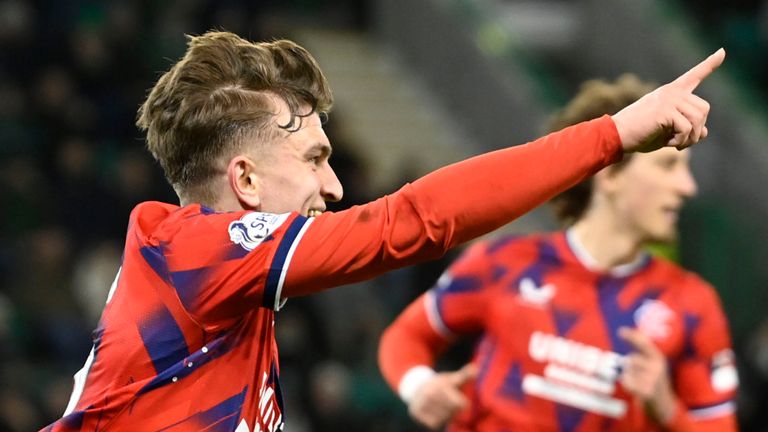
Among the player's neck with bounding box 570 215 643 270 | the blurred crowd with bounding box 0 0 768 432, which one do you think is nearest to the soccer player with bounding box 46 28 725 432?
the player's neck with bounding box 570 215 643 270

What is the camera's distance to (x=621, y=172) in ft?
15.2

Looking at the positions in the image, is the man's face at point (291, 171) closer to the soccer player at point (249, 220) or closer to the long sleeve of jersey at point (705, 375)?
the soccer player at point (249, 220)

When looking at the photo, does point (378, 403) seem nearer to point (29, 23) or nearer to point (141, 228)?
point (29, 23)

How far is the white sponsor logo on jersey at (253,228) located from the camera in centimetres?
269

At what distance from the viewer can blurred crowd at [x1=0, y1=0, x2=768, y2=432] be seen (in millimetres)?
8219

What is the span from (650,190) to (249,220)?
2.23 meters

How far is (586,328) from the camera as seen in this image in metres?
4.46

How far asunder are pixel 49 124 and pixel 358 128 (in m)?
4.24

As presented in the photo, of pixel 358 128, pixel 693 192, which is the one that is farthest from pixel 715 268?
pixel 693 192

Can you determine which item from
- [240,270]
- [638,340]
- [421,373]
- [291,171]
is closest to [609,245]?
[638,340]

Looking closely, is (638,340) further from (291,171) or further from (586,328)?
(291,171)

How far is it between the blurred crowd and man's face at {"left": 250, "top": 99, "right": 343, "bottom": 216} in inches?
189

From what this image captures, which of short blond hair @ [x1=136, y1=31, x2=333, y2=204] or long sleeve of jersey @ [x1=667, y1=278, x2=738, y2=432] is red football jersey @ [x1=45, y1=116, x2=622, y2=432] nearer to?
short blond hair @ [x1=136, y1=31, x2=333, y2=204]

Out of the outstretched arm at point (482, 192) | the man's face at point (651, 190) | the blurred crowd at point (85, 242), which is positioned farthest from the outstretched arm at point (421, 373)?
the blurred crowd at point (85, 242)
